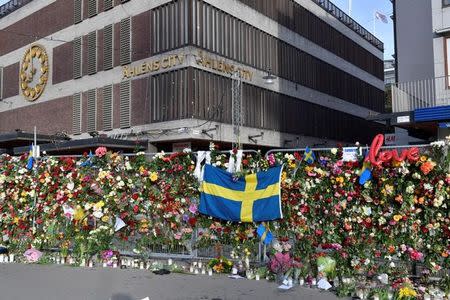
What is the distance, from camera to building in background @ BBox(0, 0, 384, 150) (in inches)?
1107

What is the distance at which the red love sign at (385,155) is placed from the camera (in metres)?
7.39

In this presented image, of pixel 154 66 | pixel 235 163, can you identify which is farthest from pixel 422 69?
pixel 235 163

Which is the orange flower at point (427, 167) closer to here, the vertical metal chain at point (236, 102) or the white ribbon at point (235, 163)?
the white ribbon at point (235, 163)

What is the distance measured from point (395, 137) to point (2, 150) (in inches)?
1114

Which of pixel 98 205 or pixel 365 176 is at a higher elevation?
pixel 365 176

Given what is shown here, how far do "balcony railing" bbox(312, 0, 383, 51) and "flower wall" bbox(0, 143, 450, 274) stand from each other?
34893 millimetres

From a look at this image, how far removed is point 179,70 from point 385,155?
21.1m

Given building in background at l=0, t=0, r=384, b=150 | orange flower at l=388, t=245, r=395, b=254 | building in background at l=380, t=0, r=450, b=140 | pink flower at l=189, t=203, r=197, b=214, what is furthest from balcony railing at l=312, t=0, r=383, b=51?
orange flower at l=388, t=245, r=395, b=254

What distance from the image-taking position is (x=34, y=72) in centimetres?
3888

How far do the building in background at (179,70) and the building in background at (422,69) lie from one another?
10.1m

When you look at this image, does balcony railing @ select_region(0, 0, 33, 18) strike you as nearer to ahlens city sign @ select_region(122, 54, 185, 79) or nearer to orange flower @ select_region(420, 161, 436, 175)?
ahlens city sign @ select_region(122, 54, 185, 79)

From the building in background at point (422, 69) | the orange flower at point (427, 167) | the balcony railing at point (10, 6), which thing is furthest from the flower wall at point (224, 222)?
the balcony railing at point (10, 6)

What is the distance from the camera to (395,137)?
958 inches

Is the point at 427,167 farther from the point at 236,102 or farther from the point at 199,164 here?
the point at 236,102
